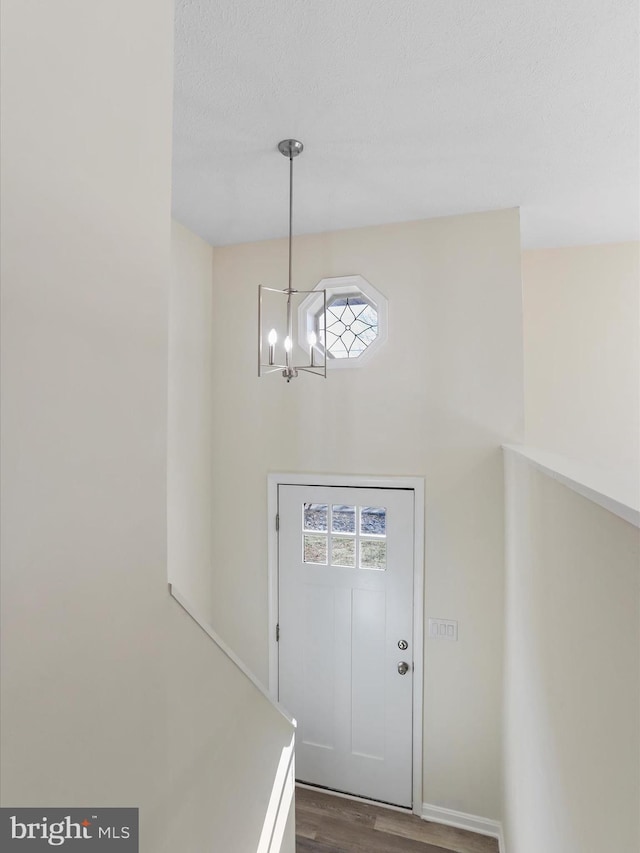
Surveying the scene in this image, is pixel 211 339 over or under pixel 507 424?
over

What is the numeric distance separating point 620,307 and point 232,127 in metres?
2.59

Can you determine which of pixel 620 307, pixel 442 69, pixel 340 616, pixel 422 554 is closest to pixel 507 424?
pixel 422 554

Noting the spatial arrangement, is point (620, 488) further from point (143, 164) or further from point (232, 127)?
point (232, 127)

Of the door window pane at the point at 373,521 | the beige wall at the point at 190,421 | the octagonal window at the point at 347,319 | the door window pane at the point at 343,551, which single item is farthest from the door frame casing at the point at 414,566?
the octagonal window at the point at 347,319

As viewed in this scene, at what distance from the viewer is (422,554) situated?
2775mm

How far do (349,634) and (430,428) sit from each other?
1.29m

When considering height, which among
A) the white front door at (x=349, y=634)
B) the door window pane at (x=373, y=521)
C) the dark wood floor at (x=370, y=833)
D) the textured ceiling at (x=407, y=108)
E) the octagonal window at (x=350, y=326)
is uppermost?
the textured ceiling at (x=407, y=108)

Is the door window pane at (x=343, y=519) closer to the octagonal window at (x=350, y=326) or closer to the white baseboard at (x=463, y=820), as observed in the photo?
the octagonal window at (x=350, y=326)

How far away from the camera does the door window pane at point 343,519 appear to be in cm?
292

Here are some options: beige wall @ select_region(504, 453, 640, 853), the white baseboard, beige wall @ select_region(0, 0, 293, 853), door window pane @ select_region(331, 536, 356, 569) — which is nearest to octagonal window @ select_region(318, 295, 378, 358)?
door window pane @ select_region(331, 536, 356, 569)

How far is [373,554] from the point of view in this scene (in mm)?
2873

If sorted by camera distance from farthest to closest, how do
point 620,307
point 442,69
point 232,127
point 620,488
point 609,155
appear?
point 620,307, point 609,155, point 232,127, point 442,69, point 620,488

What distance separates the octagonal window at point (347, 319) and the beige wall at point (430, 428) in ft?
0.21

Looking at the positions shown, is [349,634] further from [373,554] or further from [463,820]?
[463,820]
